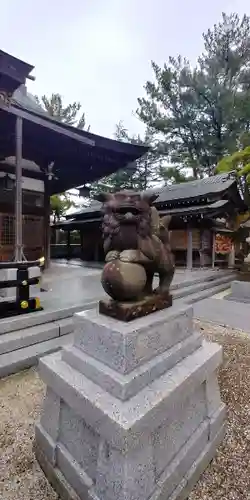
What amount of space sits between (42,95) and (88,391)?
26.1 meters

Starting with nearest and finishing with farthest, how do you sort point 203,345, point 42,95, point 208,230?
point 203,345, point 208,230, point 42,95

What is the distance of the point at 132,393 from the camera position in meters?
1.37

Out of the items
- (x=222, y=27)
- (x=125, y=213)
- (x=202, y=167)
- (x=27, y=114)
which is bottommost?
(x=125, y=213)

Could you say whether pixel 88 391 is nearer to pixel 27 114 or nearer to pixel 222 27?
pixel 27 114

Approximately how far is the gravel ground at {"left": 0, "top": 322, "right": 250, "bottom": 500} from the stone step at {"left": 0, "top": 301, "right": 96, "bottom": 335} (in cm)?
59

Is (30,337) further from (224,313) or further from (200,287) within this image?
(200,287)

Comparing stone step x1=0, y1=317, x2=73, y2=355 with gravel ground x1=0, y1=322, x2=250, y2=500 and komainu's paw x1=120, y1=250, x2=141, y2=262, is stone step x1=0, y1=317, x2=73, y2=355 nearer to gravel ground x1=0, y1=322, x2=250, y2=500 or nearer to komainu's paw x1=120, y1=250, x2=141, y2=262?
gravel ground x1=0, y1=322, x2=250, y2=500

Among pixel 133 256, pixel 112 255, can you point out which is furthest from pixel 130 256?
pixel 112 255

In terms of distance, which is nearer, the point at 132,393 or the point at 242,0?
the point at 132,393

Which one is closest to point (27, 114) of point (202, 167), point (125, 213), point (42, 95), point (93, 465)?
point (125, 213)

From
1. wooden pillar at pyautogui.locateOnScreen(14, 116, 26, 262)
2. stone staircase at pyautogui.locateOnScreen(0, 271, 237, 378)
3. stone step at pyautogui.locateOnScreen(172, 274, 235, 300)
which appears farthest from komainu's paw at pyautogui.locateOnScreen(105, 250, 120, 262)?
stone step at pyautogui.locateOnScreen(172, 274, 235, 300)

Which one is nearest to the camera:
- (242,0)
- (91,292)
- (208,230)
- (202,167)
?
(91,292)

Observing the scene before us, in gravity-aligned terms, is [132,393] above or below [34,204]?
below

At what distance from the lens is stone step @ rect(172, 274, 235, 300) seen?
5.96 meters
